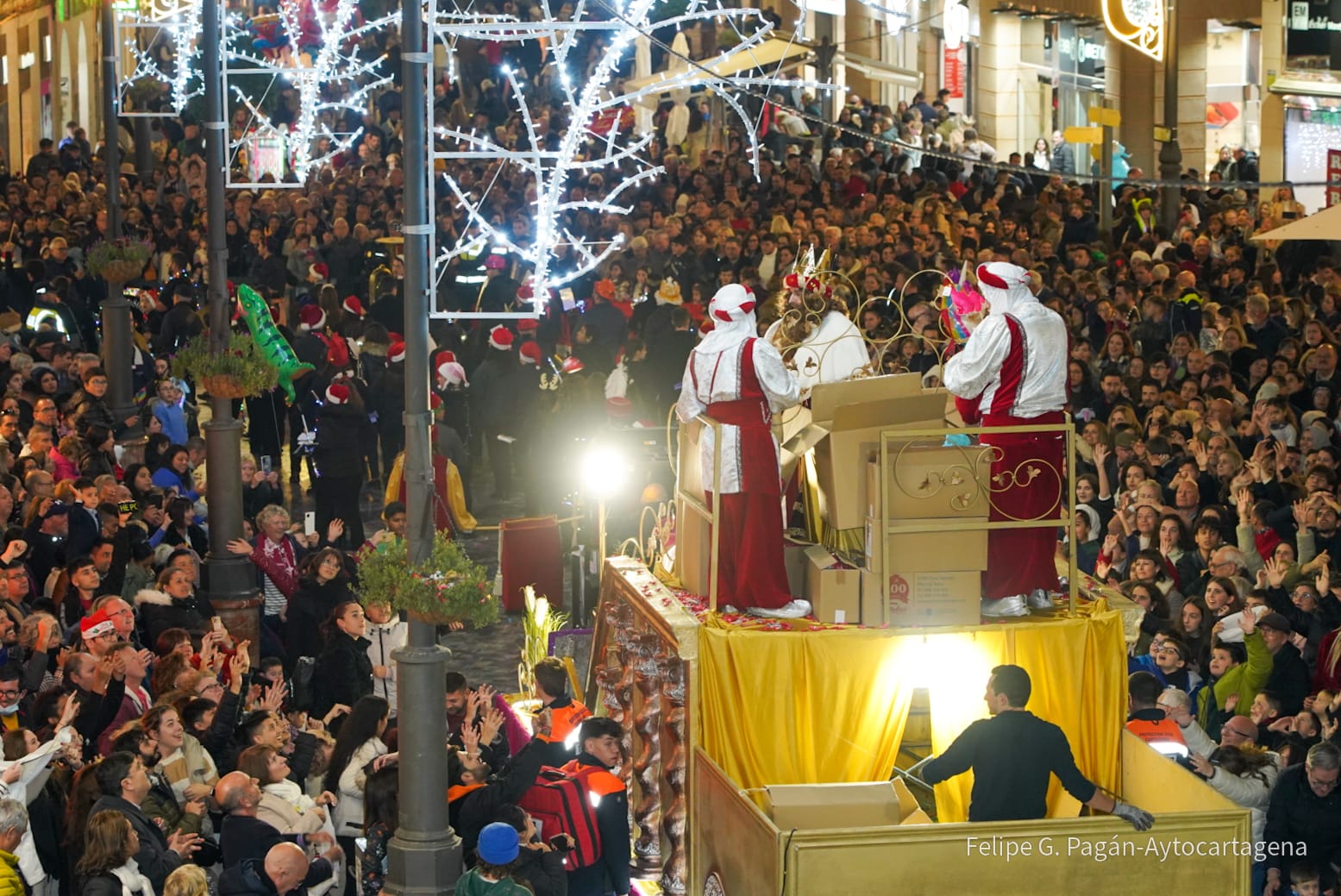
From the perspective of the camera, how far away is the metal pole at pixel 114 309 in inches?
762

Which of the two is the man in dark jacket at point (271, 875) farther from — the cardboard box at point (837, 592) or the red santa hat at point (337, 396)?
the red santa hat at point (337, 396)

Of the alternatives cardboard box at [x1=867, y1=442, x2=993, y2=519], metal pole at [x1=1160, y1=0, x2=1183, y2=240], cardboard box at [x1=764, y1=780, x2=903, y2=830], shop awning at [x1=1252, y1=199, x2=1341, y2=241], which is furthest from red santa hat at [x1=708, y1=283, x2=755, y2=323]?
metal pole at [x1=1160, y1=0, x2=1183, y2=240]

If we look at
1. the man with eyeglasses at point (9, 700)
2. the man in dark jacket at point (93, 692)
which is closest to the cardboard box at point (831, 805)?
the man in dark jacket at point (93, 692)

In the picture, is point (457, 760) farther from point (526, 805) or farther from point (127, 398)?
point (127, 398)

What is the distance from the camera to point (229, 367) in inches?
563

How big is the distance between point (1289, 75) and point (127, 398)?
17.3m

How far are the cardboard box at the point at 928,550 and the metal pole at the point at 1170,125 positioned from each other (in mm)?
15127

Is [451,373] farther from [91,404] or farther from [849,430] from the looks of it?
[849,430]

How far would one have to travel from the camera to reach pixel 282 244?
2469 cm

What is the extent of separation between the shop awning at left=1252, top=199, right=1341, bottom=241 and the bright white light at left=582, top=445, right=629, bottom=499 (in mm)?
5183

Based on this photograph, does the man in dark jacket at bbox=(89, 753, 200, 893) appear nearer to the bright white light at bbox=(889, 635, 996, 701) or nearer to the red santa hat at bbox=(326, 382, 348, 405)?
the bright white light at bbox=(889, 635, 996, 701)

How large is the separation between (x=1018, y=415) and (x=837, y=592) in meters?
1.28

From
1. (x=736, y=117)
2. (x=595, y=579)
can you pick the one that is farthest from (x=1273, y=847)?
(x=736, y=117)

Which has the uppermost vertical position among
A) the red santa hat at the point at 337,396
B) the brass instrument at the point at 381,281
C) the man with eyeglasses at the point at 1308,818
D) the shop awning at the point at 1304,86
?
the shop awning at the point at 1304,86
